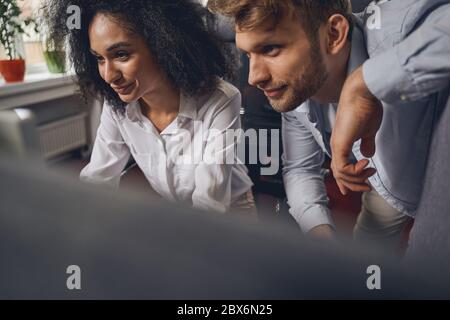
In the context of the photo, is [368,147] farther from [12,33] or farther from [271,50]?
[12,33]

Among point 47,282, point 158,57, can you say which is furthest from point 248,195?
point 47,282

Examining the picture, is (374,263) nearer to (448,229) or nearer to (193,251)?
(193,251)

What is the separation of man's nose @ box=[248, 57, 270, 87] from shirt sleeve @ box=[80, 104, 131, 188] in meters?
0.28

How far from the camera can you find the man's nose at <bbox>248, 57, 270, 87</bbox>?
2.32 ft

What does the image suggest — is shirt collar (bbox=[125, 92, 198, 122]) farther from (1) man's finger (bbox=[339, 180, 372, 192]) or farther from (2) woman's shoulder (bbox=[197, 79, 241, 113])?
(1) man's finger (bbox=[339, 180, 372, 192])

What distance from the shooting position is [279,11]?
2.19ft

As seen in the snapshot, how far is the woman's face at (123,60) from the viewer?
72 cm

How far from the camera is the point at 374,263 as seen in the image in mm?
354

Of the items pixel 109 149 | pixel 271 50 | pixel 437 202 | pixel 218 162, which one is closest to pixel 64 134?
pixel 109 149

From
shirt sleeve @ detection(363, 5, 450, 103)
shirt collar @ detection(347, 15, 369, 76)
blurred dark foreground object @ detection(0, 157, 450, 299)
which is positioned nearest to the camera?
blurred dark foreground object @ detection(0, 157, 450, 299)

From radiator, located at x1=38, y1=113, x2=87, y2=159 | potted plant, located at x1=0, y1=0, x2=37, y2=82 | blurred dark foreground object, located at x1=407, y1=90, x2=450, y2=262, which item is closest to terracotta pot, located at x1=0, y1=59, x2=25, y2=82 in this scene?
potted plant, located at x1=0, y1=0, x2=37, y2=82

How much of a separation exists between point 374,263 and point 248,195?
461 millimetres

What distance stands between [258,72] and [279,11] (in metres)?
0.11

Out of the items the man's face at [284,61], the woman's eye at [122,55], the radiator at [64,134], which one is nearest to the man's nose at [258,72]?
the man's face at [284,61]
